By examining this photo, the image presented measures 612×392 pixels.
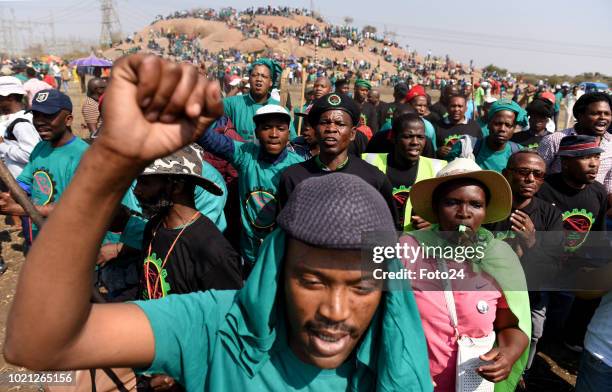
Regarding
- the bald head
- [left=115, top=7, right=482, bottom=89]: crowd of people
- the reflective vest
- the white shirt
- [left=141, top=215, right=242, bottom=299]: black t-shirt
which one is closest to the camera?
[left=141, top=215, right=242, bottom=299]: black t-shirt

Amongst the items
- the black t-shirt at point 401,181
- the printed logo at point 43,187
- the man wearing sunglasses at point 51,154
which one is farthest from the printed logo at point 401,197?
the printed logo at point 43,187

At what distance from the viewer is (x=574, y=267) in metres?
2.96

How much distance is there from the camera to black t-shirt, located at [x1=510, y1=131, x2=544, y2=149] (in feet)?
19.0

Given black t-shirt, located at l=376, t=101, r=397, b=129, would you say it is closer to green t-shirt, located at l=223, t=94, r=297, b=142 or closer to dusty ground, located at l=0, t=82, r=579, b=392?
green t-shirt, located at l=223, t=94, r=297, b=142

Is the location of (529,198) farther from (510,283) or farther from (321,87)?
(321,87)

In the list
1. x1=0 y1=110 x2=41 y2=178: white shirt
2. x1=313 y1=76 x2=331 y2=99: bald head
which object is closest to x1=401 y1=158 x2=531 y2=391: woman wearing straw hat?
x1=0 y1=110 x2=41 y2=178: white shirt

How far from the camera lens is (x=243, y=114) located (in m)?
5.23

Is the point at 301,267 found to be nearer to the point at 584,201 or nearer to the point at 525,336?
the point at 525,336

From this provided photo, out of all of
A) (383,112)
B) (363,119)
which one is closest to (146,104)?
(363,119)

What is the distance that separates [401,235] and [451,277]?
0.35 m

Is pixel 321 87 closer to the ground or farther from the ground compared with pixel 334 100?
closer to the ground

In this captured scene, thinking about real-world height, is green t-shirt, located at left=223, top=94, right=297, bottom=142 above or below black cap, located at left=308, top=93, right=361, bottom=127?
below

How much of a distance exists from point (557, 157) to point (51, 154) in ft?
15.6

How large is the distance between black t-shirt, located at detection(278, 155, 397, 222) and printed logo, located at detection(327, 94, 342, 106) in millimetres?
529
